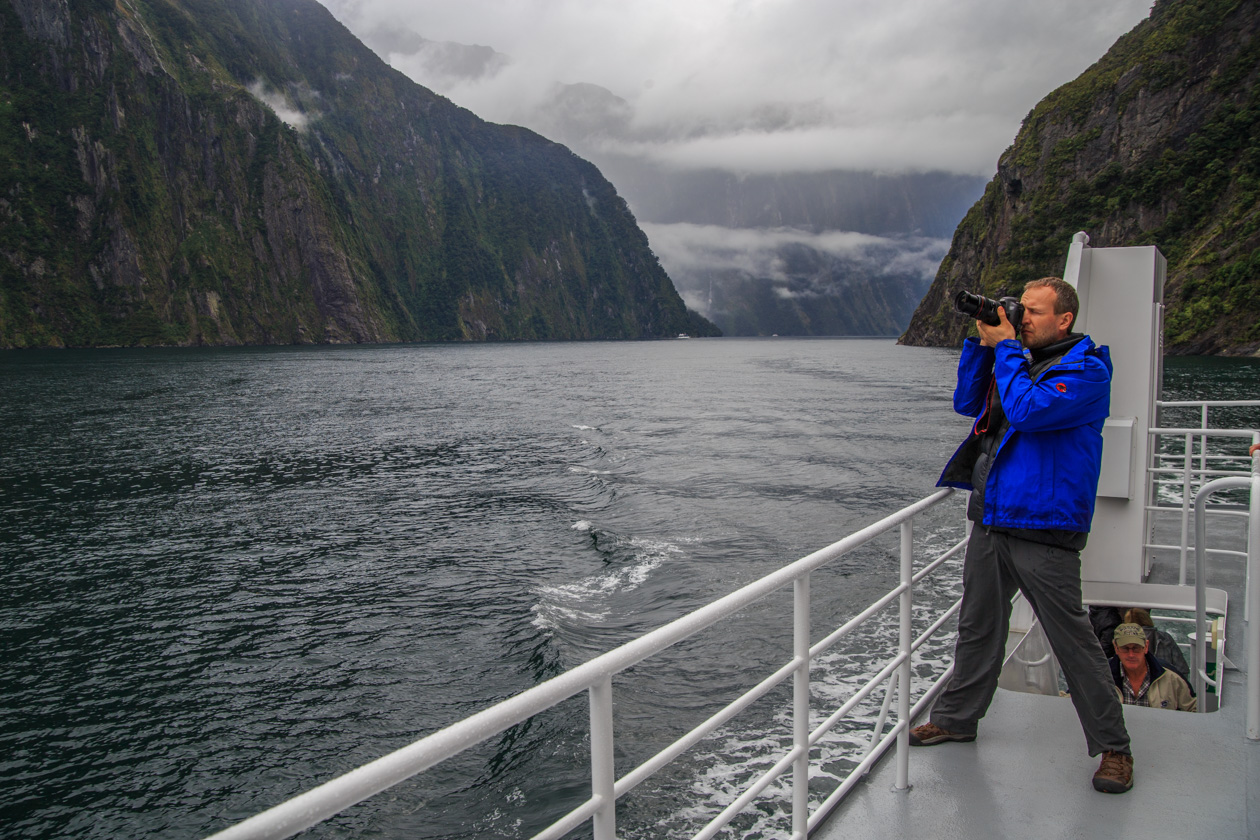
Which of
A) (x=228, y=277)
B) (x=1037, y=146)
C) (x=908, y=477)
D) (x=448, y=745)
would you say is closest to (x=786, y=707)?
(x=448, y=745)

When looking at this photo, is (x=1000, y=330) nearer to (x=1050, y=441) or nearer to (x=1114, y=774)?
(x=1050, y=441)

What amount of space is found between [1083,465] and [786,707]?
16.5 feet

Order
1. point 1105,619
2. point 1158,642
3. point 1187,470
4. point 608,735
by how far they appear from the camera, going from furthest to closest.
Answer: point 1187,470 < point 1158,642 < point 1105,619 < point 608,735

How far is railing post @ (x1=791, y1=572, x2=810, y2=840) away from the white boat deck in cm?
52

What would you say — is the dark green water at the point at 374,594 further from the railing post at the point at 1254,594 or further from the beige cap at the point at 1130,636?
the railing post at the point at 1254,594

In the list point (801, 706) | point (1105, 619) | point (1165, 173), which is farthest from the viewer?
point (1165, 173)

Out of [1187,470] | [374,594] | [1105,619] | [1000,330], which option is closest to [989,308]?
[1000,330]

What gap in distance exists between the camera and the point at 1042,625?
3.36 metres

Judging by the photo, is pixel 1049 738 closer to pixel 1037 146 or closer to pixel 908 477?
pixel 908 477

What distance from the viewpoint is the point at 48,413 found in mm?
35406

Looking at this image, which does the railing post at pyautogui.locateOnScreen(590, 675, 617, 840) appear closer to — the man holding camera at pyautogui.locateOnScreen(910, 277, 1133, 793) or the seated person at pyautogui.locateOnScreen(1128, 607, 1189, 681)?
the man holding camera at pyautogui.locateOnScreen(910, 277, 1133, 793)

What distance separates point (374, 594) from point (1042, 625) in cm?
1051

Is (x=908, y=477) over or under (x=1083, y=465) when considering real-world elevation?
under

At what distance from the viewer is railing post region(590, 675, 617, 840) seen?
5.31 feet
